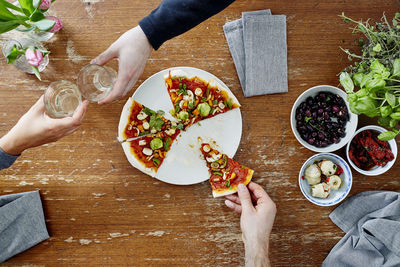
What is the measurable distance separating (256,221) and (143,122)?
916mm

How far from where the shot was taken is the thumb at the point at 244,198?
170 centimetres

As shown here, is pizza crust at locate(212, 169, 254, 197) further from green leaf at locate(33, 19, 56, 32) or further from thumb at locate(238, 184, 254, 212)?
green leaf at locate(33, 19, 56, 32)

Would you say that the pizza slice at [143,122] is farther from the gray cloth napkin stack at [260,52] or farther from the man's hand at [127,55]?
the gray cloth napkin stack at [260,52]

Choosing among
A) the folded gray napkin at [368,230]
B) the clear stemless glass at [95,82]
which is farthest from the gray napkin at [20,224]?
the folded gray napkin at [368,230]

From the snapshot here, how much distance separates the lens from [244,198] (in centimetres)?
172

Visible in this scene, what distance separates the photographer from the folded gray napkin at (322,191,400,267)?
5.54 feet

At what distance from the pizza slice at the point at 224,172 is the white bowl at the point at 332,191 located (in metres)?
0.32

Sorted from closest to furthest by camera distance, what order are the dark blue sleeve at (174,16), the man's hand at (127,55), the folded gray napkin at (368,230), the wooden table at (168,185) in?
the dark blue sleeve at (174,16) → the man's hand at (127,55) → the folded gray napkin at (368,230) → the wooden table at (168,185)

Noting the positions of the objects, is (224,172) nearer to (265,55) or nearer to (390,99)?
(265,55)

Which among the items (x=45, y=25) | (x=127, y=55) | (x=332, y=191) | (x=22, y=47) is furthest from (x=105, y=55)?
(x=332, y=191)

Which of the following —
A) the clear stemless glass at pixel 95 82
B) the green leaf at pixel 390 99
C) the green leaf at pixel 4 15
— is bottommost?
the green leaf at pixel 390 99

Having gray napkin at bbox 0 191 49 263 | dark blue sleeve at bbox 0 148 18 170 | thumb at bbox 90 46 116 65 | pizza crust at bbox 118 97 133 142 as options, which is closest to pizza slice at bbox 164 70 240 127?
pizza crust at bbox 118 97 133 142

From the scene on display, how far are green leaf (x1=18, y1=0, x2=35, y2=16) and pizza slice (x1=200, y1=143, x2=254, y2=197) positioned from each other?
1166 mm

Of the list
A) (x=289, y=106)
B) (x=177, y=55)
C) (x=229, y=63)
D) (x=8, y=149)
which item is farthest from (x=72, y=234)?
(x=289, y=106)
